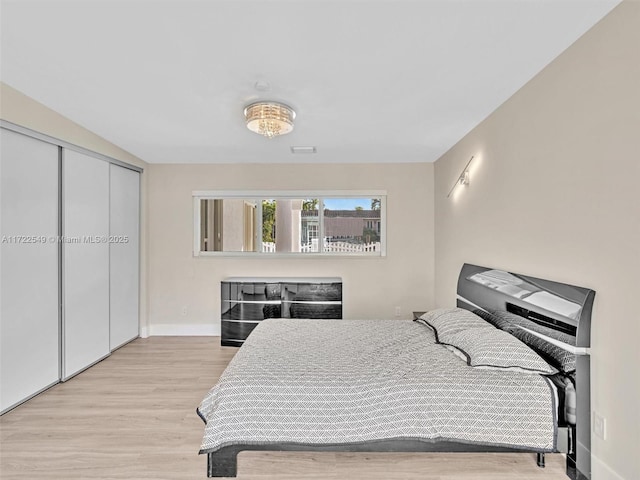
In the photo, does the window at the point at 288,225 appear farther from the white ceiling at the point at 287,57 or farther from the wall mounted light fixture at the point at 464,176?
the white ceiling at the point at 287,57

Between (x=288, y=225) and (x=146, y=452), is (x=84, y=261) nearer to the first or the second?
(x=146, y=452)

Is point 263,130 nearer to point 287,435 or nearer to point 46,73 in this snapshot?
point 46,73

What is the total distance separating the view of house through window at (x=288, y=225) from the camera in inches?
180

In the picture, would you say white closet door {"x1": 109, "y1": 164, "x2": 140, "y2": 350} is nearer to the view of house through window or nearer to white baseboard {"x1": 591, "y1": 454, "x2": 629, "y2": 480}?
the view of house through window

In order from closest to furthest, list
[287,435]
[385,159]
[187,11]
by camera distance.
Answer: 1. [187,11]
2. [287,435]
3. [385,159]

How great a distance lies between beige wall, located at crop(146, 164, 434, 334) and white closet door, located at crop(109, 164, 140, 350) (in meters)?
0.26

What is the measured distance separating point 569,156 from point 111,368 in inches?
171

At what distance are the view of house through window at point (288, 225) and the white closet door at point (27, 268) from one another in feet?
6.11

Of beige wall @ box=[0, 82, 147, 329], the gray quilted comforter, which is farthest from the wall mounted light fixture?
beige wall @ box=[0, 82, 147, 329]

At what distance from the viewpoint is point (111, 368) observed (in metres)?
3.38

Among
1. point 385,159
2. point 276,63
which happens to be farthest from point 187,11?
point 385,159

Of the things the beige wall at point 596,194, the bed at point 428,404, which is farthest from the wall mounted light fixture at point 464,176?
the bed at point 428,404

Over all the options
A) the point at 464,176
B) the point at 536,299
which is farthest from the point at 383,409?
the point at 464,176

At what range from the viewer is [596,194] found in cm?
168
